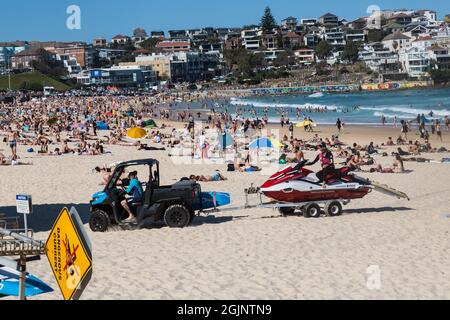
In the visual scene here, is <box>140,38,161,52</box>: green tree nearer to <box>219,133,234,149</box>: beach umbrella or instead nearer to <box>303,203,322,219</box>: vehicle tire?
<box>219,133,234,149</box>: beach umbrella

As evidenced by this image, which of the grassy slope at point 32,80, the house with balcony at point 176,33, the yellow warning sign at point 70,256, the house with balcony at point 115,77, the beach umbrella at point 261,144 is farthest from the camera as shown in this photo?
the house with balcony at point 176,33

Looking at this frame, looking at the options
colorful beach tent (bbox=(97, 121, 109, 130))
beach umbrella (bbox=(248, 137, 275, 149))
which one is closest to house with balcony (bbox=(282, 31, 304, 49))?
colorful beach tent (bbox=(97, 121, 109, 130))

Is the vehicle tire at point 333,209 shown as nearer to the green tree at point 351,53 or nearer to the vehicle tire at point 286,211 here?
the vehicle tire at point 286,211

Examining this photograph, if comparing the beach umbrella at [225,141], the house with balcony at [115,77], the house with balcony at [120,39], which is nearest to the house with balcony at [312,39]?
the house with balcony at [115,77]

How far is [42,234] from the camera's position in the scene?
1095 centimetres

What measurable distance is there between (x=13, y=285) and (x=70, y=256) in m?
2.51

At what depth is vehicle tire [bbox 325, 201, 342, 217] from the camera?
12.5 metres

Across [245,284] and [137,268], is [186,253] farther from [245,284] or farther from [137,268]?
[245,284]

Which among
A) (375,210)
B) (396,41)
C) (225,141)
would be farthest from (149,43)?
(375,210)

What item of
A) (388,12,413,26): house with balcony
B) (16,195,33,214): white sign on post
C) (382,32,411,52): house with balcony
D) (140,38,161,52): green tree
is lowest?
(16,195,33,214): white sign on post

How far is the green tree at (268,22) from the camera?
163 meters

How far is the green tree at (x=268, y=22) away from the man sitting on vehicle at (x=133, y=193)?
154 m

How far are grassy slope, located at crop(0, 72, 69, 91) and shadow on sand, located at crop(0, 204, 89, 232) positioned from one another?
109 m

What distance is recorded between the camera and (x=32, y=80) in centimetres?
12106
